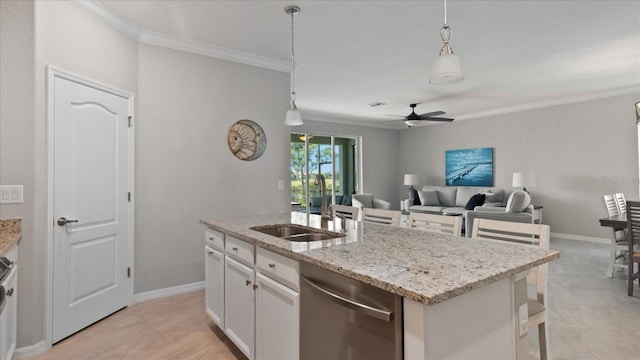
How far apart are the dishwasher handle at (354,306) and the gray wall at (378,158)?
697 centimetres

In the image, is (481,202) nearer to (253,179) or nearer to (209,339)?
(253,179)

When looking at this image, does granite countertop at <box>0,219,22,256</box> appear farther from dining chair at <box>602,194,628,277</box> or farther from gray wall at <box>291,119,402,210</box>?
gray wall at <box>291,119,402,210</box>

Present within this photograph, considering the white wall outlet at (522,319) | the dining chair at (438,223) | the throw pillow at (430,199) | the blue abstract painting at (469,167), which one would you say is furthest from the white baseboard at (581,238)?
the white wall outlet at (522,319)

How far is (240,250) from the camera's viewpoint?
6.93 ft

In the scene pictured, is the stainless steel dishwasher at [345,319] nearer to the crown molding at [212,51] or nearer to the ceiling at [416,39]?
the ceiling at [416,39]

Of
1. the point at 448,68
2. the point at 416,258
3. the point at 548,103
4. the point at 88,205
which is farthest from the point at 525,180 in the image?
the point at 88,205

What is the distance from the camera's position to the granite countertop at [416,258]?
108 centimetres

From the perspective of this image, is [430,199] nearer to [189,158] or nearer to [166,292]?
[189,158]

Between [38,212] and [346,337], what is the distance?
233 centimetres

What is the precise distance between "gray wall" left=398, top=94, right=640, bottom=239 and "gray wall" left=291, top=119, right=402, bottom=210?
2.12 metres

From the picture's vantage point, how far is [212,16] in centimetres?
296

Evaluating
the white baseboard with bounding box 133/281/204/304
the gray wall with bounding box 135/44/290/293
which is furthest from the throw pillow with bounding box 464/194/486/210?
the white baseboard with bounding box 133/281/204/304

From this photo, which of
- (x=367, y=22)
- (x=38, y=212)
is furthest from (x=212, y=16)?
(x=38, y=212)

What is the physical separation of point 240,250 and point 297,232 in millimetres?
429
